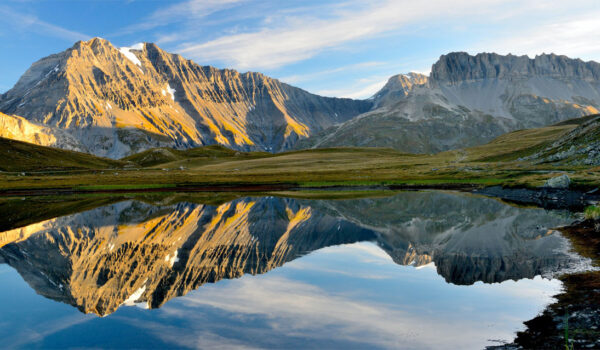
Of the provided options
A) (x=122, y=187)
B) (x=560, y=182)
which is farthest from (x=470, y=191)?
(x=122, y=187)

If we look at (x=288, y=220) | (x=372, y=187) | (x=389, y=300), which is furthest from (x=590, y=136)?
(x=389, y=300)

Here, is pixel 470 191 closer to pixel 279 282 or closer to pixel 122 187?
pixel 279 282

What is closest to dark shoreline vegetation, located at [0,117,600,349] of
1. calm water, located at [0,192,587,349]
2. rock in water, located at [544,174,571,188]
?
rock in water, located at [544,174,571,188]

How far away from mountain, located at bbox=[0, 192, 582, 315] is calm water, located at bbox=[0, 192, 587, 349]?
0.56ft

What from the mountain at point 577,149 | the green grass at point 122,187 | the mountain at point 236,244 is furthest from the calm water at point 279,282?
the green grass at point 122,187

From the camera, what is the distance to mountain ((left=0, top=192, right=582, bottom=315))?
26.9m

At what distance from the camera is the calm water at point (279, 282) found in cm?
1831

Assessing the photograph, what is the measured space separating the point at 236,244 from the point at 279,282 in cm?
1292

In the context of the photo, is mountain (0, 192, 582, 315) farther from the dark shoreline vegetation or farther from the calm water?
the dark shoreline vegetation

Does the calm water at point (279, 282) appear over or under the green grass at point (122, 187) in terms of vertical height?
under

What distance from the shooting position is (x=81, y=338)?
18344mm

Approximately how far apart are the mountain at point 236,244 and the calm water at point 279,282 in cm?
17

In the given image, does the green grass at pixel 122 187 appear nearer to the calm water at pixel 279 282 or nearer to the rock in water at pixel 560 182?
the calm water at pixel 279 282

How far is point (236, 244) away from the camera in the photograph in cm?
3869
